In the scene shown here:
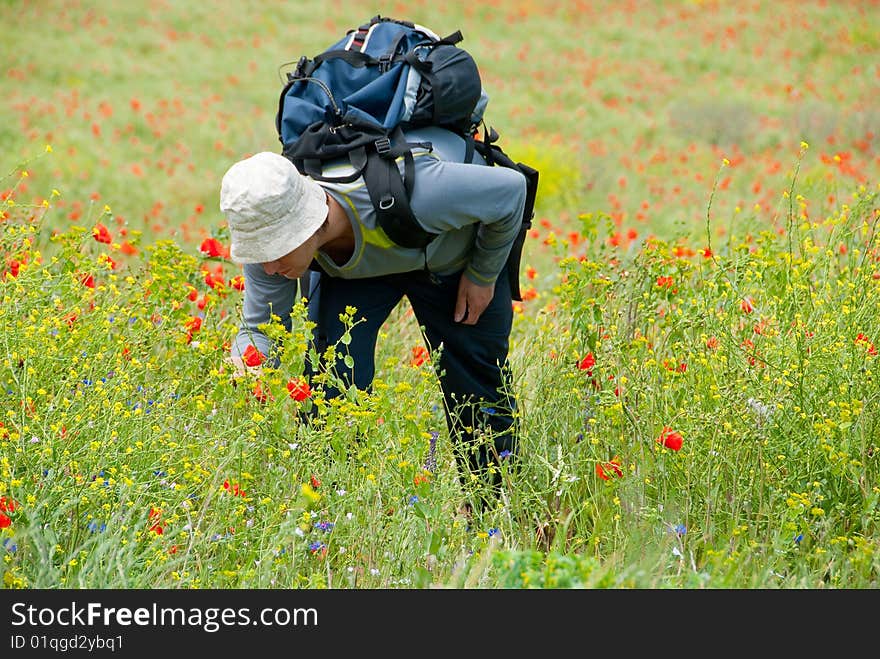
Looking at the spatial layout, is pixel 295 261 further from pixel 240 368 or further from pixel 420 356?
pixel 420 356

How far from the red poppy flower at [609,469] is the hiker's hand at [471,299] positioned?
59cm

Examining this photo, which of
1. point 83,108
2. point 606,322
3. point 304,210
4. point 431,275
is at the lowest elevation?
point 83,108

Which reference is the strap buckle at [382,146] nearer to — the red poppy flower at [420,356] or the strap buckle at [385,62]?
the strap buckle at [385,62]

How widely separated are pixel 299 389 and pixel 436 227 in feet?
1.97

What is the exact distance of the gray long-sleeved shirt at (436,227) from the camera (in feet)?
8.74

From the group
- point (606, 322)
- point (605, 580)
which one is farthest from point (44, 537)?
point (606, 322)

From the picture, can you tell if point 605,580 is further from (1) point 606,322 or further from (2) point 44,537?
(1) point 606,322

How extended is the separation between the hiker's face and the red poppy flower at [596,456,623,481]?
957mm

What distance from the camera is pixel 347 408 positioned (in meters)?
2.30

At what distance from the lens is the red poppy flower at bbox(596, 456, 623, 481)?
261 centimetres

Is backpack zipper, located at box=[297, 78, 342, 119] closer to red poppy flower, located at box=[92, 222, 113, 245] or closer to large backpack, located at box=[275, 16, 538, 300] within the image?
large backpack, located at box=[275, 16, 538, 300]

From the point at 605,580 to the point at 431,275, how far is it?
52.0 inches

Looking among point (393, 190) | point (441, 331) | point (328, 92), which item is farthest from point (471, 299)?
point (328, 92)

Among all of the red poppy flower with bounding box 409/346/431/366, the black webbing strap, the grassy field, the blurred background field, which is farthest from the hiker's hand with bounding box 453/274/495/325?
the blurred background field
